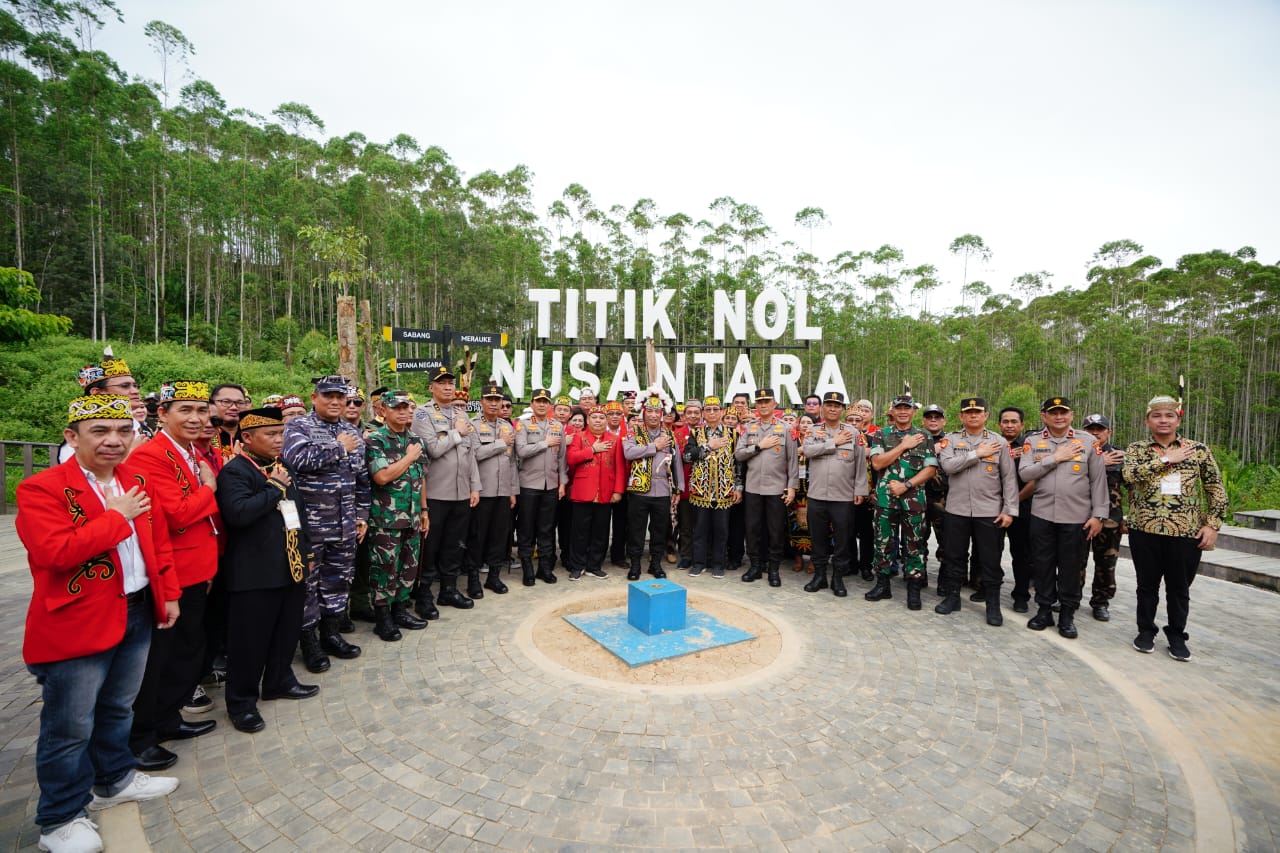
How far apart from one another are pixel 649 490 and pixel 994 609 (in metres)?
3.42

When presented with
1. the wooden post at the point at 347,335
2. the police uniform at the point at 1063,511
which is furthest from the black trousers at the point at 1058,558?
the wooden post at the point at 347,335

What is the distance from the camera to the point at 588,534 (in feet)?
20.7

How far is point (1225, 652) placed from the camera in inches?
178

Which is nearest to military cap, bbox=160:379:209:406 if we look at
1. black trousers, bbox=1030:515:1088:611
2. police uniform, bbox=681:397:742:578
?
police uniform, bbox=681:397:742:578

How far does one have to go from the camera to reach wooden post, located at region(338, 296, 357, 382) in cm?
976

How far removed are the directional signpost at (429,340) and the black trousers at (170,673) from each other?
4862 mm

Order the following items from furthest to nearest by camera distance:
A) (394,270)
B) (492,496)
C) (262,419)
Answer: (394,270)
(492,496)
(262,419)

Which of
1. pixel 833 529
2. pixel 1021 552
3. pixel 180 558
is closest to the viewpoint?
pixel 180 558

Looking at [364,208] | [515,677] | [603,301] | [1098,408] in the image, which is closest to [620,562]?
[515,677]

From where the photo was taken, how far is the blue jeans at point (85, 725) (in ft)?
7.16

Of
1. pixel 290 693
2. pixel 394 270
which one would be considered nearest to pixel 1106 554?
pixel 290 693

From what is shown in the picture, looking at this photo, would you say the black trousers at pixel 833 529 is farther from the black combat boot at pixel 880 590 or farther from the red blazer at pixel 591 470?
the red blazer at pixel 591 470

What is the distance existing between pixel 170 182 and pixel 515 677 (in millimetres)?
35501

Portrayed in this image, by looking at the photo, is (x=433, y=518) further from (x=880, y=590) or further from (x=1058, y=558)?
(x=1058, y=558)
